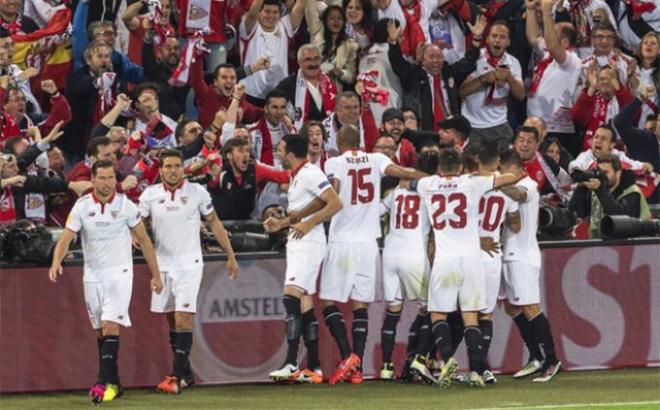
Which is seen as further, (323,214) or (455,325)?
(455,325)

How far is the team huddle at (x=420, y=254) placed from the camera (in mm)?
15016

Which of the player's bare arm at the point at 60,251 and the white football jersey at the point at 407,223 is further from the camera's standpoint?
the white football jersey at the point at 407,223

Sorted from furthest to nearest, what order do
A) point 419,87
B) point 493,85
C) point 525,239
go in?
point 493,85 → point 419,87 → point 525,239

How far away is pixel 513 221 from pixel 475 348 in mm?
1246

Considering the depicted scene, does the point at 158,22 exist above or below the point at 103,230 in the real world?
above

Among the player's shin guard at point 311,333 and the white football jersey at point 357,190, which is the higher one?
the white football jersey at point 357,190

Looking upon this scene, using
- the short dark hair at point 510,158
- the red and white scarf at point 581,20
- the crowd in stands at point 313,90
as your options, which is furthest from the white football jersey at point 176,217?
the red and white scarf at point 581,20

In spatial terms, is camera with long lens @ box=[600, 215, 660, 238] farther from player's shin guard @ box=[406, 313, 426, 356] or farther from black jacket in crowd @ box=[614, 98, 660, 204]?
black jacket in crowd @ box=[614, 98, 660, 204]

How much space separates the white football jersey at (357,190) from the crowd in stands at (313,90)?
0.62 metres

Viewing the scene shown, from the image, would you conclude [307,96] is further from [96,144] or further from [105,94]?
[96,144]

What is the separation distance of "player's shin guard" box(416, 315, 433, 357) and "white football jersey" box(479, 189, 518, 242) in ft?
2.92

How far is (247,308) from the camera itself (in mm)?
15531

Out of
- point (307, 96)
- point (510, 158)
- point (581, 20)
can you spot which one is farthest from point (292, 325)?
point (581, 20)

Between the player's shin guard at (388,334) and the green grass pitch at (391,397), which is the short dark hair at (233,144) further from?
the green grass pitch at (391,397)
